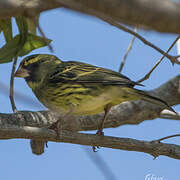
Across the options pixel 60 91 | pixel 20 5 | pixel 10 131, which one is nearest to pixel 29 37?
pixel 60 91

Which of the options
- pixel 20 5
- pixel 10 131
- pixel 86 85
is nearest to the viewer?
pixel 20 5

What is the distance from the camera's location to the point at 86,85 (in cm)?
A: 370

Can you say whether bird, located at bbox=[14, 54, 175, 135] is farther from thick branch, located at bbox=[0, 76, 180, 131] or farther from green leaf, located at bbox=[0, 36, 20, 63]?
green leaf, located at bbox=[0, 36, 20, 63]

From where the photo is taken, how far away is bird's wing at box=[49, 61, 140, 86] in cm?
359

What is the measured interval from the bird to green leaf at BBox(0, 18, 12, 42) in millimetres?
641

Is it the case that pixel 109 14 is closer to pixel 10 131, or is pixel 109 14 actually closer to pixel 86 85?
pixel 10 131

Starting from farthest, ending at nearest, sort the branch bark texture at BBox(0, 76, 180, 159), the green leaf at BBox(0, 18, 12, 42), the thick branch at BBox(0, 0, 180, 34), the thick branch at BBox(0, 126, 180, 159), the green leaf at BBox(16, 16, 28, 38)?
1. the green leaf at BBox(0, 18, 12, 42)
2. the green leaf at BBox(16, 16, 28, 38)
3. the thick branch at BBox(0, 126, 180, 159)
4. the branch bark texture at BBox(0, 76, 180, 159)
5. the thick branch at BBox(0, 0, 180, 34)

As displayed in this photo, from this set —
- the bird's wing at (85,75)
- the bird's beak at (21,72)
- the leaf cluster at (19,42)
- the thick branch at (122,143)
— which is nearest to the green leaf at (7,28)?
the leaf cluster at (19,42)

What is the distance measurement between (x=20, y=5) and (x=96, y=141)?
1.74 m

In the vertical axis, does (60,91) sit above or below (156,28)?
below

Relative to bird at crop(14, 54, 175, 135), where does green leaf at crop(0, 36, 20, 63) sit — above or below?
above

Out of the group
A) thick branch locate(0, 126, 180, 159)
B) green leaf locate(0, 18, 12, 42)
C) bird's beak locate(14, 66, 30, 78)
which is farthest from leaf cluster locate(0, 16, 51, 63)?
thick branch locate(0, 126, 180, 159)

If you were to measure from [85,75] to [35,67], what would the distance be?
0.82m

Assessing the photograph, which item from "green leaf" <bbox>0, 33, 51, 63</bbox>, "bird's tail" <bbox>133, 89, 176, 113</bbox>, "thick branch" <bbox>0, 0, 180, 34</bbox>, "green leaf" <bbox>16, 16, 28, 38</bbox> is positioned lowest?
"bird's tail" <bbox>133, 89, 176, 113</bbox>
